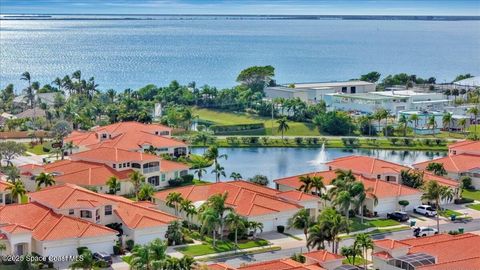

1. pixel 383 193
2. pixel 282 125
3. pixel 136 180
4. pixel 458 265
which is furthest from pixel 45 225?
pixel 282 125

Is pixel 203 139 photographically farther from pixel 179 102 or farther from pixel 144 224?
pixel 144 224

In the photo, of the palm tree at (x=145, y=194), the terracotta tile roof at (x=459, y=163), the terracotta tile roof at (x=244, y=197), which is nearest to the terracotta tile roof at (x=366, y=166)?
the terracotta tile roof at (x=459, y=163)

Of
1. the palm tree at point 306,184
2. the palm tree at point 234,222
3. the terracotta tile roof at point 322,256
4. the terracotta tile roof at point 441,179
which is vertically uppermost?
the palm tree at point 306,184

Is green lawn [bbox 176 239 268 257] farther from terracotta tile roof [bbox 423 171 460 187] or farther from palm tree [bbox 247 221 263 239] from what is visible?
terracotta tile roof [bbox 423 171 460 187]

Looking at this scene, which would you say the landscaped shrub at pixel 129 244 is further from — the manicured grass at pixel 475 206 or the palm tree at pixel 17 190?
the manicured grass at pixel 475 206

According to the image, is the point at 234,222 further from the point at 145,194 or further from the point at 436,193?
the point at 436,193

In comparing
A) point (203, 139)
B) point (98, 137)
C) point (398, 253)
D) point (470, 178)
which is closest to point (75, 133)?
point (98, 137)
